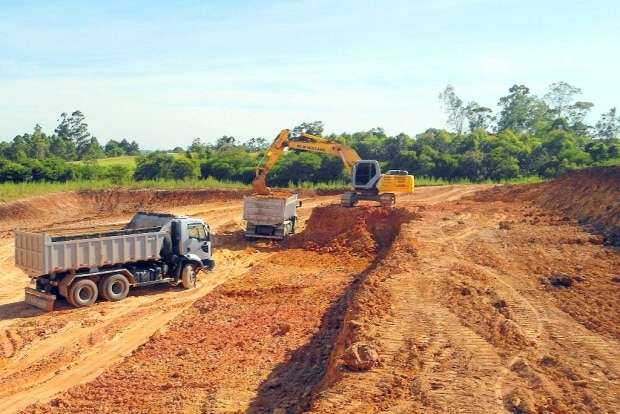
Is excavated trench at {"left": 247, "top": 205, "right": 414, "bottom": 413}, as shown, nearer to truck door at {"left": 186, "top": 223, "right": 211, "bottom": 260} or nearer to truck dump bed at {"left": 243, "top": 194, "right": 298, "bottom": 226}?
truck dump bed at {"left": 243, "top": 194, "right": 298, "bottom": 226}

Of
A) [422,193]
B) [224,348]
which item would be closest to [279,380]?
[224,348]

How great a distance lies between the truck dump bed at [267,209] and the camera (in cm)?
2697

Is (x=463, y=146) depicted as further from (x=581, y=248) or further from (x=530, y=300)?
(x=530, y=300)

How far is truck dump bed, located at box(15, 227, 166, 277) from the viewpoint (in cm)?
1688

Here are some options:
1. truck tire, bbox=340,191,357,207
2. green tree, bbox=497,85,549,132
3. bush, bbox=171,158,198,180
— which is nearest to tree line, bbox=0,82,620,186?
bush, bbox=171,158,198,180

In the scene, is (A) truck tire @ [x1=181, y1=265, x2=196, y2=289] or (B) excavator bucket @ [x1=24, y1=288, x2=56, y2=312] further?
(A) truck tire @ [x1=181, y1=265, x2=196, y2=289]

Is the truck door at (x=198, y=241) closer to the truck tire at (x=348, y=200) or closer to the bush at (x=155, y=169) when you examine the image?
the truck tire at (x=348, y=200)

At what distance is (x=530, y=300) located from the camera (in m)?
14.3

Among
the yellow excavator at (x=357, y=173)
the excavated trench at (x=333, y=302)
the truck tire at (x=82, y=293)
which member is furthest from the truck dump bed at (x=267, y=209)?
the truck tire at (x=82, y=293)

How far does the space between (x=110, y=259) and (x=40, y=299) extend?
2.08m

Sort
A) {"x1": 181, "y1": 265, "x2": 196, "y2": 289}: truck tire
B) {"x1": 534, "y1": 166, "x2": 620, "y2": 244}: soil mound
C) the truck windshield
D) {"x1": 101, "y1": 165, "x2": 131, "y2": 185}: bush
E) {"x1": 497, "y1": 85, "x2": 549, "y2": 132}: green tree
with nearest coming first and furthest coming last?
{"x1": 181, "y1": 265, "x2": 196, "y2": 289}: truck tire → the truck windshield → {"x1": 534, "y1": 166, "x2": 620, "y2": 244}: soil mound → {"x1": 101, "y1": 165, "x2": 131, "y2": 185}: bush → {"x1": 497, "y1": 85, "x2": 549, "y2": 132}: green tree

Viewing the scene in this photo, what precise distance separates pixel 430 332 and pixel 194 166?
137 feet

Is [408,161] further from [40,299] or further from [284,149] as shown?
[40,299]

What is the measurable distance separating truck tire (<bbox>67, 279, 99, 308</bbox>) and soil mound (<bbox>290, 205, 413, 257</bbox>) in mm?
9871
